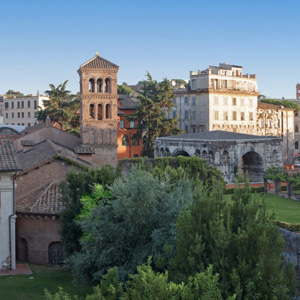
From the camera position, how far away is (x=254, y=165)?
63500mm

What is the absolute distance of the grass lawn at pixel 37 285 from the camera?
23922mm

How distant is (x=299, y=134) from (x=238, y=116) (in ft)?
97.9

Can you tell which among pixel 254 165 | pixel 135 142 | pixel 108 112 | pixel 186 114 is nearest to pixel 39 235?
pixel 108 112

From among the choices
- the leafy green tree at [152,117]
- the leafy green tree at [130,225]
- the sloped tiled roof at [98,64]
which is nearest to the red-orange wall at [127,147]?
the leafy green tree at [152,117]

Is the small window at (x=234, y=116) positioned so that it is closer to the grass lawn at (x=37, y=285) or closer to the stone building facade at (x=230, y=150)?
the stone building facade at (x=230, y=150)

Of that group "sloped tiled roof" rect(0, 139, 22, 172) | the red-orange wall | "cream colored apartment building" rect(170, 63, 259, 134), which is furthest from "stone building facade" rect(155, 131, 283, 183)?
"sloped tiled roof" rect(0, 139, 22, 172)

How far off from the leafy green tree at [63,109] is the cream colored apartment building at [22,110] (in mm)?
32134

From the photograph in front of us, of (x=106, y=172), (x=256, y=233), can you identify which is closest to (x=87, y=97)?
(x=106, y=172)

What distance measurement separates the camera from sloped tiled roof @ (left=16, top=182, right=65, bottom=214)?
101ft

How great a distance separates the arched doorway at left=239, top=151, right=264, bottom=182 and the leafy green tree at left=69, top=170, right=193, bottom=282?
41071 mm

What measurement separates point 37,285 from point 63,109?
55052 mm

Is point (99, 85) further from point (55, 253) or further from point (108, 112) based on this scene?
point (55, 253)

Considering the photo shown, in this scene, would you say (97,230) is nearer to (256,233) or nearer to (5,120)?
(256,233)

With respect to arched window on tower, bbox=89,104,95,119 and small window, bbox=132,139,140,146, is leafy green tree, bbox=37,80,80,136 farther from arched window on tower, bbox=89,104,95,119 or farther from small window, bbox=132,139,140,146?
arched window on tower, bbox=89,104,95,119
